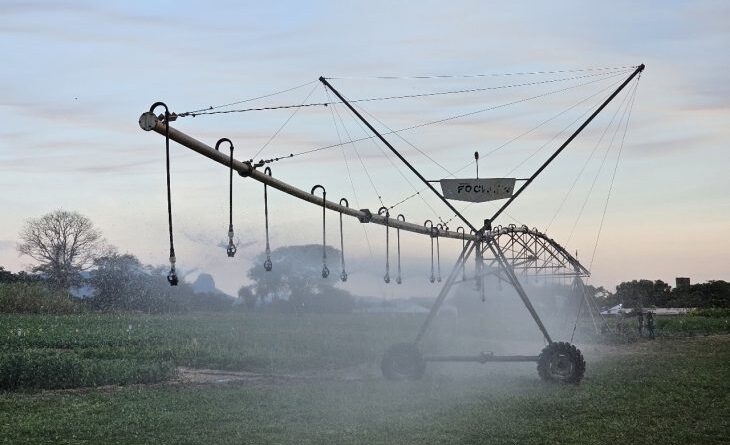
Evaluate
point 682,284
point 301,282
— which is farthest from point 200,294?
point 682,284

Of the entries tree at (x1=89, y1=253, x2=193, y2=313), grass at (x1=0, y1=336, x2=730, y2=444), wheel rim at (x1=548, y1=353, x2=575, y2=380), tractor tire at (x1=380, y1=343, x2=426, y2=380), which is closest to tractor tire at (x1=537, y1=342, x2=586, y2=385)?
wheel rim at (x1=548, y1=353, x2=575, y2=380)

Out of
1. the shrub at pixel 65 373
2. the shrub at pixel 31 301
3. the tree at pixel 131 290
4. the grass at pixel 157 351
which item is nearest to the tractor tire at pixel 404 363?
the grass at pixel 157 351

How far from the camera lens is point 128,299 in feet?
258

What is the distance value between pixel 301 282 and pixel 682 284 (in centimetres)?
4362

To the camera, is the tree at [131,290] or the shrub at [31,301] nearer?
the shrub at [31,301]

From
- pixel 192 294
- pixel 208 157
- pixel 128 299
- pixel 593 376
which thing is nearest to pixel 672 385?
pixel 593 376

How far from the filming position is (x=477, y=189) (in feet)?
85.0

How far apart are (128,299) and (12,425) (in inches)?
2419

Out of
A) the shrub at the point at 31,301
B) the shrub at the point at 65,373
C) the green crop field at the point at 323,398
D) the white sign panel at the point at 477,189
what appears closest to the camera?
the green crop field at the point at 323,398

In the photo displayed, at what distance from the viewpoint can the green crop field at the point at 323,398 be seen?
57.5 ft

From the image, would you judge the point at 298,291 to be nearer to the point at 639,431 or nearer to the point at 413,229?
the point at 413,229

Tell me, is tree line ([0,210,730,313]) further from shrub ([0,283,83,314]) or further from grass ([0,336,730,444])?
grass ([0,336,730,444])

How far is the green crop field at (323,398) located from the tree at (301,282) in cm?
5075

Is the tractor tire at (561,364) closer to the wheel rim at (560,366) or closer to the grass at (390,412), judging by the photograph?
the wheel rim at (560,366)
